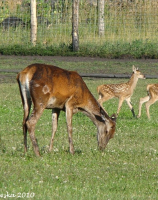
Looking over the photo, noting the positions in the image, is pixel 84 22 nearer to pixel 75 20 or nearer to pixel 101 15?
pixel 101 15

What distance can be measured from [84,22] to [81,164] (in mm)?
17250

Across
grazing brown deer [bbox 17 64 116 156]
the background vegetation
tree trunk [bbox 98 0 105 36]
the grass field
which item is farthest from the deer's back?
tree trunk [bbox 98 0 105 36]

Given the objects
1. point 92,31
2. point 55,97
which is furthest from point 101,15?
point 55,97

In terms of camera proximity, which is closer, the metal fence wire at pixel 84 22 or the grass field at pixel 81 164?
the grass field at pixel 81 164

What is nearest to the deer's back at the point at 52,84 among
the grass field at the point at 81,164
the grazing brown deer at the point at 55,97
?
the grazing brown deer at the point at 55,97

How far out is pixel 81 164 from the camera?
25.2 feet

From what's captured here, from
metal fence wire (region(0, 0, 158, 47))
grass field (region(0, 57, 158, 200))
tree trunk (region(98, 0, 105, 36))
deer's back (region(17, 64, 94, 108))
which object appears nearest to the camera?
grass field (region(0, 57, 158, 200))

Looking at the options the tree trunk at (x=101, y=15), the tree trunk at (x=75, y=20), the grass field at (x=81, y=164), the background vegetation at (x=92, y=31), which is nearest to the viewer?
the grass field at (x=81, y=164)

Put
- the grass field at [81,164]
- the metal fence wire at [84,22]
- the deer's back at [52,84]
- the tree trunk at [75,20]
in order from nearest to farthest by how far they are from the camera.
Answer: the grass field at [81,164], the deer's back at [52,84], the tree trunk at [75,20], the metal fence wire at [84,22]

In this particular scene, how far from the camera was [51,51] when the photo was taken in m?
23.7

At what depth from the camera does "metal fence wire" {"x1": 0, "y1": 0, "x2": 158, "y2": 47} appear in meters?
24.0

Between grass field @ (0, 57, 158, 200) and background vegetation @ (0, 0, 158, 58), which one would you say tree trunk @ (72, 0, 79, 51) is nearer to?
background vegetation @ (0, 0, 158, 58)

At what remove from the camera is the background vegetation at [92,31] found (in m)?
23.4

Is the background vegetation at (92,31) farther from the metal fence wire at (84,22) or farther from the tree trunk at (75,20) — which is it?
the tree trunk at (75,20)
